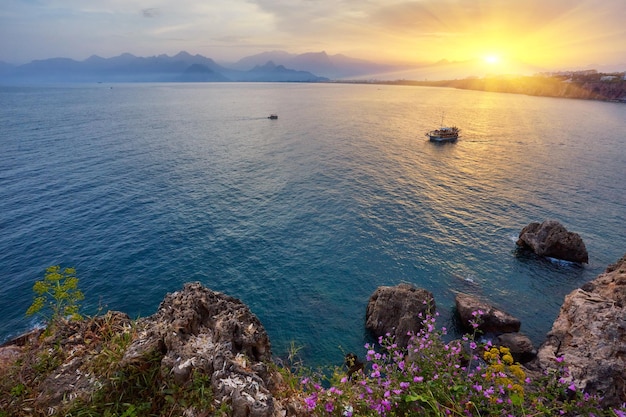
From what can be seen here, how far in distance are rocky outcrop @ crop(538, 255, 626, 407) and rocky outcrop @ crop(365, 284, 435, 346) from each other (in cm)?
927

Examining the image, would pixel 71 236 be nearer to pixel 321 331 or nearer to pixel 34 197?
pixel 34 197

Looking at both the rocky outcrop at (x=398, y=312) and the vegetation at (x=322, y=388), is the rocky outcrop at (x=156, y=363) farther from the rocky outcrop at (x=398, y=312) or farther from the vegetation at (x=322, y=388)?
the rocky outcrop at (x=398, y=312)

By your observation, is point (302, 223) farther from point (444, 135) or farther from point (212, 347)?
point (444, 135)

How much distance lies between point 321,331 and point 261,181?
132 feet

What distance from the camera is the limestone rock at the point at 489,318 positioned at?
1147 inches

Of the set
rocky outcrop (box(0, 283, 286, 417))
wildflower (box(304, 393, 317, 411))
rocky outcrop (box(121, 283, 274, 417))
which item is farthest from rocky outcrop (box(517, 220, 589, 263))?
wildflower (box(304, 393, 317, 411))

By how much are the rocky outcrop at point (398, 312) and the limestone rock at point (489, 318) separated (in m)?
3.57

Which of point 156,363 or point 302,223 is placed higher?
point 156,363

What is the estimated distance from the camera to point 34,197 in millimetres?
51531

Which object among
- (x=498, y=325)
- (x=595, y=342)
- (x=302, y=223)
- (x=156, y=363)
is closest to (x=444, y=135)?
(x=302, y=223)

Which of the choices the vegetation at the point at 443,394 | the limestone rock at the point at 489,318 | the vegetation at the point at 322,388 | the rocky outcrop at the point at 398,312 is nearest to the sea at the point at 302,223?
the limestone rock at the point at 489,318

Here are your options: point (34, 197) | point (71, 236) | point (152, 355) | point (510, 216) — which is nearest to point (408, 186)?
point (510, 216)

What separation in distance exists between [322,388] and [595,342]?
19753 millimetres

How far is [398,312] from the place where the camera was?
97.2ft
